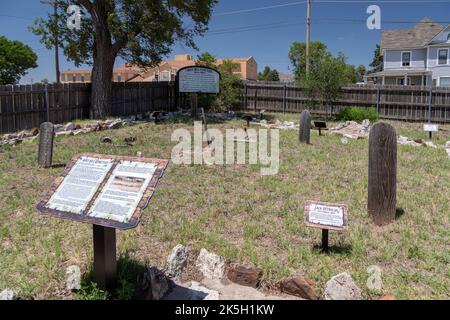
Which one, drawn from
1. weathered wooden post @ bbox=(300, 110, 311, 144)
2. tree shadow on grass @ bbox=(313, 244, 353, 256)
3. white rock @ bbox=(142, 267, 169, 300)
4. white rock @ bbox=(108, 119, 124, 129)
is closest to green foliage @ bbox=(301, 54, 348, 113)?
weathered wooden post @ bbox=(300, 110, 311, 144)

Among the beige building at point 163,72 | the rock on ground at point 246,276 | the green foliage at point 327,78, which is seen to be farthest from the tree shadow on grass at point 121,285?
the beige building at point 163,72

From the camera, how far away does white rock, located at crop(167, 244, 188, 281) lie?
4.05 meters

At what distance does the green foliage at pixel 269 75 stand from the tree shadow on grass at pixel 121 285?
70.8 metres

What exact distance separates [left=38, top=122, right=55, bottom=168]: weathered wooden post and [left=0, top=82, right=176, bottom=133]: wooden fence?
17.0ft

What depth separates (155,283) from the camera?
12.0 ft

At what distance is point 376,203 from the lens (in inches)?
214

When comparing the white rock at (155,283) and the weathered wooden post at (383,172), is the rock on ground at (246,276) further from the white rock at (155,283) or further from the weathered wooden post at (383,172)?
the weathered wooden post at (383,172)

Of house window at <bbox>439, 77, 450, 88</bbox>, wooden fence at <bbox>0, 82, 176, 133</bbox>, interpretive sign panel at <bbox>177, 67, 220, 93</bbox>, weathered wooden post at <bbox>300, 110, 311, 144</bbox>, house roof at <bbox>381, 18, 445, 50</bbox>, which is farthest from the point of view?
house roof at <bbox>381, 18, 445, 50</bbox>

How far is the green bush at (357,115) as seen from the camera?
18.0 metres

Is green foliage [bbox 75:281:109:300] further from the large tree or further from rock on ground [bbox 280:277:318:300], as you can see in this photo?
the large tree

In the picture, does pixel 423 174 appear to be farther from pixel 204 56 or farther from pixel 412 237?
pixel 204 56

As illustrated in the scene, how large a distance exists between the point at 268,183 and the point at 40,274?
4.29m

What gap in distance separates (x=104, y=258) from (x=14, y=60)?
52.9 m

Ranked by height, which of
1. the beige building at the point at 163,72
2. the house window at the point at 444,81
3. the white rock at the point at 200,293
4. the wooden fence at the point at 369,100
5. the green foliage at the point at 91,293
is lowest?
the white rock at the point at 200,293
